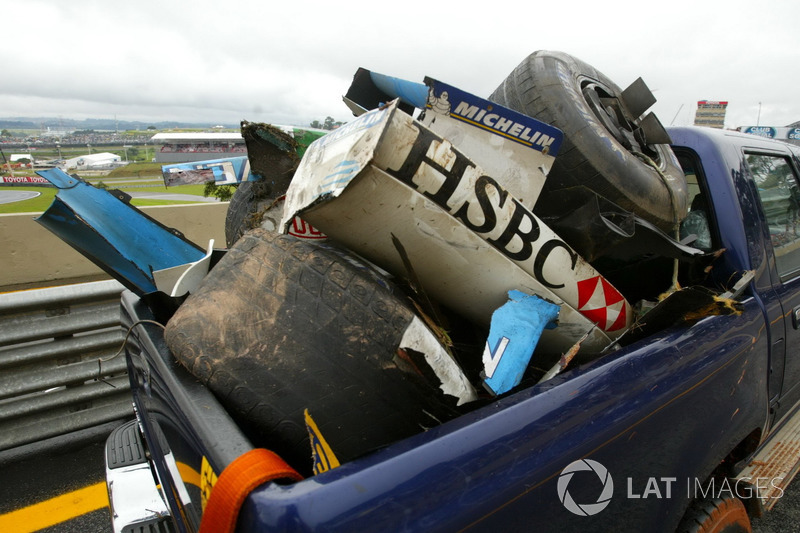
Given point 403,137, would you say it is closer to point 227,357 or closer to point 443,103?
point 443,103

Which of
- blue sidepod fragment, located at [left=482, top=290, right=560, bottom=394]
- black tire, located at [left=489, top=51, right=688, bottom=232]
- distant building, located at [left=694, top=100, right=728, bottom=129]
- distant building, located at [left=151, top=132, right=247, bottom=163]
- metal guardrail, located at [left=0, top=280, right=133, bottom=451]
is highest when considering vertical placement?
distant building, located at [left=694, top=100, right=728, bottom=129]

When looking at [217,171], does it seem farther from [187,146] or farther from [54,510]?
[187,146]

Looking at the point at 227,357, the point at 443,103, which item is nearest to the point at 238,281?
the point at 227,357

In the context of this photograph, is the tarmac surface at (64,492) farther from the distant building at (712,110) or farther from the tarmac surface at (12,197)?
the distant building at (712,110)

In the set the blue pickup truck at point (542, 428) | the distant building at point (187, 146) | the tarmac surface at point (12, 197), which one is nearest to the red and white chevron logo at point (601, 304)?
Result: the blue pickup truck at point (542, 428)

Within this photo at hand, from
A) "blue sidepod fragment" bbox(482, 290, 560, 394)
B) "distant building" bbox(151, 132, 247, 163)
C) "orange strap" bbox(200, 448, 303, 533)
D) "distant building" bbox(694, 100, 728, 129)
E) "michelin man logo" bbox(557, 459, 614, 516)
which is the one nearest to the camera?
"orange strap" bbox(200, 448, 303, 533)

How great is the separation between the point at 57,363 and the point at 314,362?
8.83ft

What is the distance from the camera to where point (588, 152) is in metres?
1.96

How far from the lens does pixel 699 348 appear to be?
1416mm

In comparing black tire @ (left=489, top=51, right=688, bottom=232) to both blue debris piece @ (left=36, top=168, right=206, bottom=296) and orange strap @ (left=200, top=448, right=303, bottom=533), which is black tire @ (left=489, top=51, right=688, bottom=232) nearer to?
orange strap @ (left=200, top=448, right=303, bottom=533)

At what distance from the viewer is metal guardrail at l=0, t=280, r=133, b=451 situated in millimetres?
2732

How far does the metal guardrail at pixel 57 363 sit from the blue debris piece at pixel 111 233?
1.05 meters

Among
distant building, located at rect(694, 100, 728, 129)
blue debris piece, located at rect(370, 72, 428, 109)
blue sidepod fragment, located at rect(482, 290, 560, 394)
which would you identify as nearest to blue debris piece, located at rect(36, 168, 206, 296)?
blue debris piece, located at rect(370, 72, 428, 109)

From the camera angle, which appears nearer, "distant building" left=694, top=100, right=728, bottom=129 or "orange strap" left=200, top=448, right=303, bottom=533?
"orange strap" left=200, top=448, right=303, bottom=533
